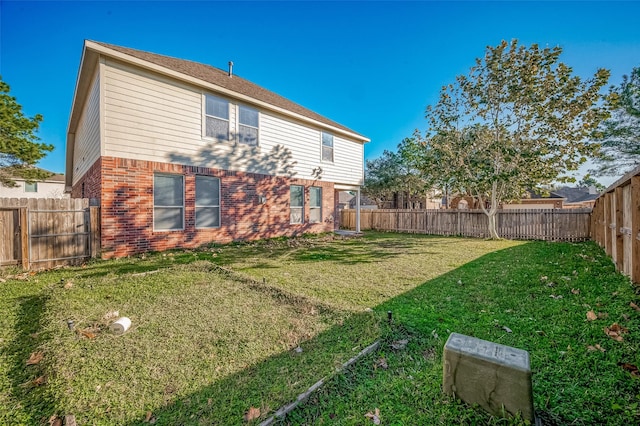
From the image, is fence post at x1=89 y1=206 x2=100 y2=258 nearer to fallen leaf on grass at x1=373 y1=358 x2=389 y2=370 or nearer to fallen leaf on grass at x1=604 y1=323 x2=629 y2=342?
fallen leaf on grass at x1=373 y1=358 x2=389 y2=370

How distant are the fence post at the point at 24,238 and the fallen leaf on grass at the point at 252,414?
7448 millimetres

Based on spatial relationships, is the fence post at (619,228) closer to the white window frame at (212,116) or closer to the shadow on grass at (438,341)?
the shadow on grass at (438,341)

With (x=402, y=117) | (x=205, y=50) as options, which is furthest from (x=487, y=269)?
(x=402, y=117)

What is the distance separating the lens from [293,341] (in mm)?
2955

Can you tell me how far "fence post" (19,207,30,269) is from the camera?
6.05 metres

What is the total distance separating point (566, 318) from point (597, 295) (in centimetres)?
122

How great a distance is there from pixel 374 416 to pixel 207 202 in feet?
27.8

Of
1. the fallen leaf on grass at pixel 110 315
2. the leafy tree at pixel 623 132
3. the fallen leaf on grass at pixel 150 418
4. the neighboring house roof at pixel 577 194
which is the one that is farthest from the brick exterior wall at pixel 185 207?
the neighboring house roof at pixel 577 194

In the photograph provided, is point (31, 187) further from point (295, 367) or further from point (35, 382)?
point (295, 367)

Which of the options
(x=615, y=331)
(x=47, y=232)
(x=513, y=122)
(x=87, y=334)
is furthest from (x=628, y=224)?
(x=47, y=232)

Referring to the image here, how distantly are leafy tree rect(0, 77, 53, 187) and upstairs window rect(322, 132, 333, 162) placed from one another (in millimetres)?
15446

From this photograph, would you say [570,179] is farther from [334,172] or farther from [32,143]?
[32,143]

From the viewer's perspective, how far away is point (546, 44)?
396 inches

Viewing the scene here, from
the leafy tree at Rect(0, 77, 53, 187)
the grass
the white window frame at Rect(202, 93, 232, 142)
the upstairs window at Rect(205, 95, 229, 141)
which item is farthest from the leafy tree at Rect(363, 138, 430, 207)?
the leafy tree at Rect(0, 77, 53, 187)
